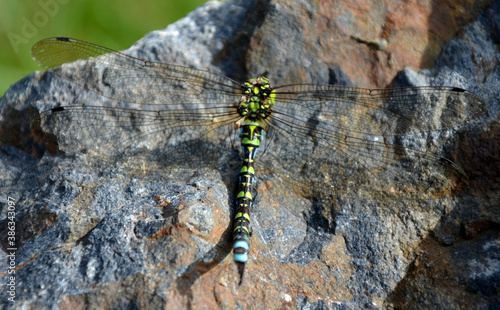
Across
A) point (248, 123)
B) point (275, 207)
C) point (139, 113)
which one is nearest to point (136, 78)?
point (139, 113)

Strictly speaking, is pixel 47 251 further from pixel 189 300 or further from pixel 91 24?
pixel 91 24

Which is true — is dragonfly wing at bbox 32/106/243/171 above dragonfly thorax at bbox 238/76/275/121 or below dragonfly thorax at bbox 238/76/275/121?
below

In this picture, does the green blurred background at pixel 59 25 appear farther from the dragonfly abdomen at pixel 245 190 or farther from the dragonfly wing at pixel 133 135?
the dragonfly abdomen at pixel 245 190

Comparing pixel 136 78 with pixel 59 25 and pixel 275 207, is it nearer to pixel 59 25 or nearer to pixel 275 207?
pixel 275 207
